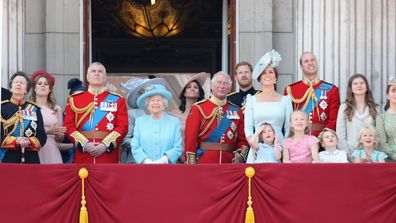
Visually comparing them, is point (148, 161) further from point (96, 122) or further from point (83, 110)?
point (83, 110)

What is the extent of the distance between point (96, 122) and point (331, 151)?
2523mm

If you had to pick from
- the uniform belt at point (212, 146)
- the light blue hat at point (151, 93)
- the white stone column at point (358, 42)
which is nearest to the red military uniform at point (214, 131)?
the uniform belt at point (212, 146)

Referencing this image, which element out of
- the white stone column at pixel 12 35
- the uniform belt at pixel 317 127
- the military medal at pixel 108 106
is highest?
the white stone column at pixel 12 35

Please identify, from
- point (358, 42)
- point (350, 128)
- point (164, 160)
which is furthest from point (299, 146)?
point (358, 42)

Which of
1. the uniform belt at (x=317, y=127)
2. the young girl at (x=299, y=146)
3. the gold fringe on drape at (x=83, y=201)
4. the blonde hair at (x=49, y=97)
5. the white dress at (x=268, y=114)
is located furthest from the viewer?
the blonde hair at (x=49, y=97)

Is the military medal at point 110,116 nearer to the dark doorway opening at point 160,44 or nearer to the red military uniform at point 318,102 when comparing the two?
the red military uniform at point 318,102

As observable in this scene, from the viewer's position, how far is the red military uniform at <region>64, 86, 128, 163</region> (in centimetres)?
1411

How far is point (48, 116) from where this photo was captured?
572 inches

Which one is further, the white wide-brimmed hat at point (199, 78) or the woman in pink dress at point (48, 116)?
the white wide-brimmed hat at point (199, 78)

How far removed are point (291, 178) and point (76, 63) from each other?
169 inches

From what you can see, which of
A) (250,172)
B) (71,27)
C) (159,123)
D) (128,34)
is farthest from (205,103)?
(128,34)

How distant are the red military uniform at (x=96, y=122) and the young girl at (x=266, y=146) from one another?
146 centimetres

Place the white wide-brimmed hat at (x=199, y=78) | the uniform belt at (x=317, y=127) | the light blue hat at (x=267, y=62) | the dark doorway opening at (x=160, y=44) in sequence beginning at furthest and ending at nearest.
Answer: the dark doorway opening at (x=160, y=44) → the white wide-brimmed hat at (x=199, y=78) → the uniform belt at (x=317, y=127) → the light blue hat at (x=267, y=62)

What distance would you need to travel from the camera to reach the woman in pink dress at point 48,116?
14.3 metres
